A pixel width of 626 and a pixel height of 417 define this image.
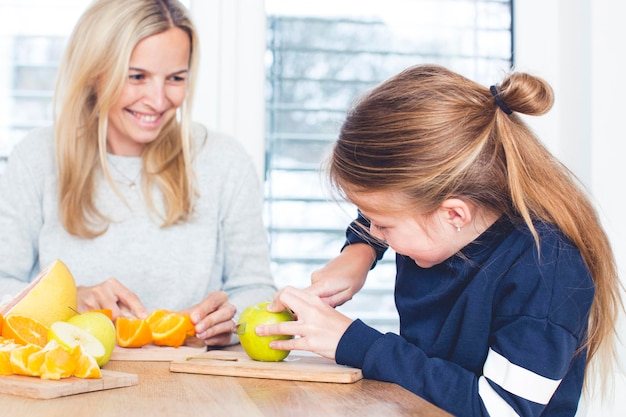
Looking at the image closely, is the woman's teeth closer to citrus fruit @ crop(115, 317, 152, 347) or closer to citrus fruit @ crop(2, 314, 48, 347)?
citrus fruit @ crop(115, 317, 152, 347)

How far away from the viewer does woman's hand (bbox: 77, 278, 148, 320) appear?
5.18 feet

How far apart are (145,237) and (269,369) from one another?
860 millimetres

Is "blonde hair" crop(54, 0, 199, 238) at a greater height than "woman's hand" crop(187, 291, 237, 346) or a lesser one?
greater

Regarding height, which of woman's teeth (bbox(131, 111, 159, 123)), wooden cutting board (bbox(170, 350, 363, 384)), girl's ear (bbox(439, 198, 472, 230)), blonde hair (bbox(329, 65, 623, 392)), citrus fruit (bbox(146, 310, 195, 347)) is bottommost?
wooden cutting board (bbox(170, 350, 363, 384))

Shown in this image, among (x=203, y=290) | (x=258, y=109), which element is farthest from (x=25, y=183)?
(x=258, y=109)

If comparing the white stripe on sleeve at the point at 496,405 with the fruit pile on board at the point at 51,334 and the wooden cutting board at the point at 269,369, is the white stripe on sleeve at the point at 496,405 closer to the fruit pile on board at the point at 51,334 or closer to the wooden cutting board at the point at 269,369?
the wooden cutting board at the point at 269,369

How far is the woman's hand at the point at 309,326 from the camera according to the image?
1.25 meters

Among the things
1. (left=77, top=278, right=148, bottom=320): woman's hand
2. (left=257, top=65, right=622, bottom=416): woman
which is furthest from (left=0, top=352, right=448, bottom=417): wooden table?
(left=77, top=278, right=148, bottom=320): woman's hand

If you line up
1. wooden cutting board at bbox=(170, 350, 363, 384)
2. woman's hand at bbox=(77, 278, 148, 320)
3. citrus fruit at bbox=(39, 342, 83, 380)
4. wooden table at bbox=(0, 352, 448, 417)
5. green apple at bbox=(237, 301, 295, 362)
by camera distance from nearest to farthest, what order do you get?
wooden table at bbox=(0, 352, 448, 417), citrus fruit at bbox=(39, 342, 83, 380), wooden cutting board at bbox=(170, 350, 363, 384), green apple at bbox=(237, 301, 295, 362), woman's hand at bbox=(77, 278, 148, 320)

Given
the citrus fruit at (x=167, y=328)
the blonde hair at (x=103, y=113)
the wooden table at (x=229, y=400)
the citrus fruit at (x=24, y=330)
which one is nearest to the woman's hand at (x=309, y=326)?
the wooden table at (x=229, y=400)

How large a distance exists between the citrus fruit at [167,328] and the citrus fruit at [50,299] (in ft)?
0.54

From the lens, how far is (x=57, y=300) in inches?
50.5

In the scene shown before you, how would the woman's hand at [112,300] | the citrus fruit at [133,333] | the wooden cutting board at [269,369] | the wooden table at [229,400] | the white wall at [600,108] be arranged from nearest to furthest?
the wooden table at [229,400]
the wooden cutting board at [269,369]
the citrus fruit at [133,333]
the woman's hand at [112,300]
the white wall at [600,108]

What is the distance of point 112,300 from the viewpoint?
159 cm
